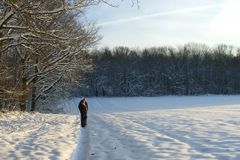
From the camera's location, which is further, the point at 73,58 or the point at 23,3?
the point at 73,58

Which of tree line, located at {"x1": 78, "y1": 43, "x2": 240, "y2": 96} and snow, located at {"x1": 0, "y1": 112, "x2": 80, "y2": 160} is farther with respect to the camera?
tree line, located at {"x1": 78, "y1": 43, "x2": 240, "y2": 96}

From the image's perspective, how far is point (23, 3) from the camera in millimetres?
10500

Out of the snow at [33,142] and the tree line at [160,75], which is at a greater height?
the tree line at [160,75]

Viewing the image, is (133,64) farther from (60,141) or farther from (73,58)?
(60,141)

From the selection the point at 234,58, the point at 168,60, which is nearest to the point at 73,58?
the point at 168,60

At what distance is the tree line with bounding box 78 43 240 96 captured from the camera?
336ft

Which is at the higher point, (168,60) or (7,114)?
(168,60)

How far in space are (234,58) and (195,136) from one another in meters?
102

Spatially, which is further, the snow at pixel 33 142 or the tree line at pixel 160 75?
the tree line at pixel 160 75

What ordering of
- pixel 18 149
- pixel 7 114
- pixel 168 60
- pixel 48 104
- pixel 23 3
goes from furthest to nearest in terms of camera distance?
pixel 168 60 < pixel 48 104 < pixel 7 114 < pixel 18 149 < pixel 23 3

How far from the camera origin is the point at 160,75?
107 meters

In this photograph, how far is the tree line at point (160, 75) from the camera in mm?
102375

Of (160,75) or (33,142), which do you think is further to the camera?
(160,75)

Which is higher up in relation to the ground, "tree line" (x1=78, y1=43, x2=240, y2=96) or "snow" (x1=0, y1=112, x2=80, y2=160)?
"tree line" (x1=78, y1=43, x2=240, y2=96)
